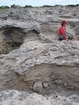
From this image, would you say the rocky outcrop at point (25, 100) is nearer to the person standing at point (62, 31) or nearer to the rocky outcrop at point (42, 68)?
the rocky outcrop at point (42, 68)

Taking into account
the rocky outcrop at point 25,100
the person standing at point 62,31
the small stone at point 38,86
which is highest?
the rocky outcrop at point 25,100

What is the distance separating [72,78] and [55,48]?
1.27 m

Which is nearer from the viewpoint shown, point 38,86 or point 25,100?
point 25,100

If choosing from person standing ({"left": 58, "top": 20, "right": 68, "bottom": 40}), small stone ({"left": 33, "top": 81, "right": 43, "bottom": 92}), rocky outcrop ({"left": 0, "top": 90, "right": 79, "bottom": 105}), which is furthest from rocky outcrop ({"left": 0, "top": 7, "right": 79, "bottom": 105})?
person standing ({"left": 58, "top": 20, "right": 68, "bottom": 40})

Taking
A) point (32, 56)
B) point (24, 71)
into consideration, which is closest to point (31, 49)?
point (32, 56)

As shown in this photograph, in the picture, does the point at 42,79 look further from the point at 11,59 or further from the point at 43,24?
the point at 43,24

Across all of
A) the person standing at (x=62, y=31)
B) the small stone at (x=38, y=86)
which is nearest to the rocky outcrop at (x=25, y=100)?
the small stone at (x=38, y=86)

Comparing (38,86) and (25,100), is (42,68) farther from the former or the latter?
(25,100)

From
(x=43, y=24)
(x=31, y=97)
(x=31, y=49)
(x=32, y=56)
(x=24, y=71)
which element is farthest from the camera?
(x=43, y=24)

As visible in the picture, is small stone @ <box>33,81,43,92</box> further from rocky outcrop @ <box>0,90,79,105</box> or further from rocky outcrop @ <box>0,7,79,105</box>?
rocky outcrop @ <box>0,90,79,105</box>

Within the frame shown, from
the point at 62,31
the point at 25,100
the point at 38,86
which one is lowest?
the point at 38,86

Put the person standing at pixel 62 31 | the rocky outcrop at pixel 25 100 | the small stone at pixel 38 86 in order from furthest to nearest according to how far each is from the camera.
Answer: the person standing at pixel 62 31
the small stone at pixel 38 86
the rocky outcrop at pixel 25 100

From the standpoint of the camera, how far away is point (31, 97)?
4.25 m

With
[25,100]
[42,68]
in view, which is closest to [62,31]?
[42,68]
